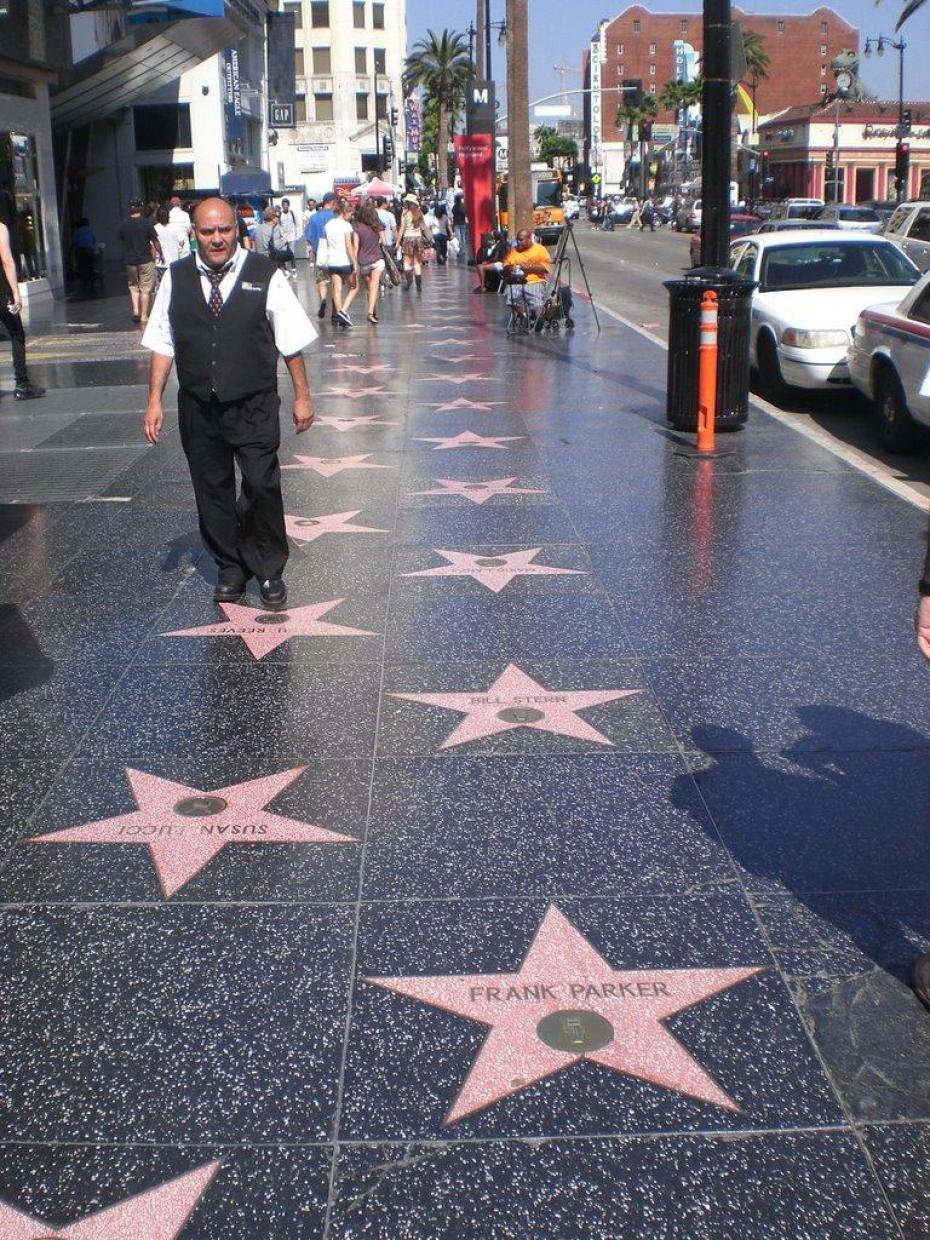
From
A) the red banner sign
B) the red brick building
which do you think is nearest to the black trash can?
the red banner sign

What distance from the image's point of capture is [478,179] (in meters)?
34.9

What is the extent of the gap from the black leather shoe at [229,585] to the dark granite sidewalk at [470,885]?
0.18m

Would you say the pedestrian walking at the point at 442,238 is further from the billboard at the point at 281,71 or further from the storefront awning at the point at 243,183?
the billboard at the point at 281,71

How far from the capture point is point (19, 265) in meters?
26.7

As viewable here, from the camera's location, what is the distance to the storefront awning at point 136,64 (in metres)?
33.7

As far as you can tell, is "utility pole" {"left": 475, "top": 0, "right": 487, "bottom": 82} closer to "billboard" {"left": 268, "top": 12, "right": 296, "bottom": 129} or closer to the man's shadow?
"billboard" {"left": 268, "top": 12, "right": 296, "bottom": 129}

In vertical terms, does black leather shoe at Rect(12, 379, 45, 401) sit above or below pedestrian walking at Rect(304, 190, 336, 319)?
below

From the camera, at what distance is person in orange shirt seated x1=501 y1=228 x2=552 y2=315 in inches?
780

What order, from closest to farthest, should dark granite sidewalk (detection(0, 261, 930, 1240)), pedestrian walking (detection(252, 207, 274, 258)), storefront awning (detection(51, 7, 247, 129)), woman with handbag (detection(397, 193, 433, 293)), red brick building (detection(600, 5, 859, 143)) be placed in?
dark granite sidewalk (detection(0, 261, 930, 1240)), woman with handbag (detection(397, 193, 433, 293)), pedestrian walking (detection(252, 207, 274, 258)), storefront awning (detection(51, 7, 247, 129)), red brick building (detection(600, 5, 859, 143))

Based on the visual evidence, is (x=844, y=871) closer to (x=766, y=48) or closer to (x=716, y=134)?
(x=716, y=134)

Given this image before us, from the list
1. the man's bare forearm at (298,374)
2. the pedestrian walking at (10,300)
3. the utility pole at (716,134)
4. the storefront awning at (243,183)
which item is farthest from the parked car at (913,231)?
the storefront awning at (243,183)

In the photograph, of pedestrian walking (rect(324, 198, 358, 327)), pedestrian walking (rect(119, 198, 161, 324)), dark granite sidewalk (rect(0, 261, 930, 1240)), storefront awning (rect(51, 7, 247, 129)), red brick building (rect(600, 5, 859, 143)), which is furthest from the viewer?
red brick building (rect(600, 5, 859, 143))

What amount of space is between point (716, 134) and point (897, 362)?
235cm

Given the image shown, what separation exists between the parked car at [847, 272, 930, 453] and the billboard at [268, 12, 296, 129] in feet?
170
